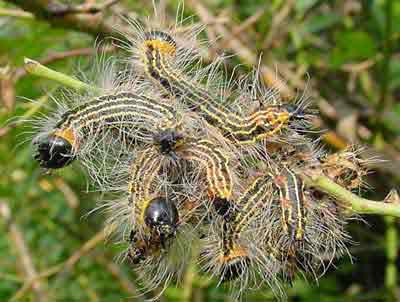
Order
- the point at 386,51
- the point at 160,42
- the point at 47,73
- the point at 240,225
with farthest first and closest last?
the point at 386,51
the point at 160,42
the point at 240,225
the point at 47,73

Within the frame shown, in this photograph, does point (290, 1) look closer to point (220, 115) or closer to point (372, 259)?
point (372, 259)

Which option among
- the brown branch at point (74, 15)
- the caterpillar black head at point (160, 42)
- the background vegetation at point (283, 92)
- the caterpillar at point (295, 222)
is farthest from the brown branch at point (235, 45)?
the caterpillar at point (295, 222)

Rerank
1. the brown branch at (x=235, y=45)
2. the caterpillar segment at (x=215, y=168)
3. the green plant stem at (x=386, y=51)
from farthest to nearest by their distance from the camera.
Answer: the brown branch at (x=235, y=45) → the green plant stem at (x=386, y=51) → the caterpillar segment at (x=215, y=168)

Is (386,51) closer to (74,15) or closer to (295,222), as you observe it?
(74,15)

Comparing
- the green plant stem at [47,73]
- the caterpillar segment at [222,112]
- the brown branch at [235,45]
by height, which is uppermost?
the brown branch at [235,45]

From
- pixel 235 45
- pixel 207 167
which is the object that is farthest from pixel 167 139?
pixel 235 45

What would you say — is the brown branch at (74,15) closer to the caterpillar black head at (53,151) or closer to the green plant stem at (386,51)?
the caterpillar black head at (53,151)

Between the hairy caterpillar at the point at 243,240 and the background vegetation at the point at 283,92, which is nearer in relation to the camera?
the hairy caterpillar at the point at 243,240
